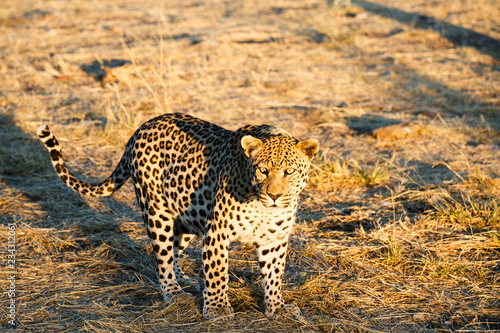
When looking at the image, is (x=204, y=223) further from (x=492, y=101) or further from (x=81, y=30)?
(x=81, y=30)

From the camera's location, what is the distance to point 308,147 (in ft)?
13.0

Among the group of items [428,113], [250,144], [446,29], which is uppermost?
[250,144]

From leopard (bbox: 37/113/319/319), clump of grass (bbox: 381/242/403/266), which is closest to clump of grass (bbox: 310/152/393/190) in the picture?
clump of grass (bbox: 381/242/403/266)

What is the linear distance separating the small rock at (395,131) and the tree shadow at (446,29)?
17.7ft

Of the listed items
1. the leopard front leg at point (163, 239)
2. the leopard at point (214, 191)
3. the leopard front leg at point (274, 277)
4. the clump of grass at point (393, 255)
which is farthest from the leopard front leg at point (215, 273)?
the clump of grass at point (393, 255)

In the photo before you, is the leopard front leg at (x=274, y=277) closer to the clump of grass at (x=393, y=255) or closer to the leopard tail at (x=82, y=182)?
the clump of grass at (x=393, y=255)

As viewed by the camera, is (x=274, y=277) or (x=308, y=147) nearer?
(x=308, y=147)

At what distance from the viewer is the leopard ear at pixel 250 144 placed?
3811 mm

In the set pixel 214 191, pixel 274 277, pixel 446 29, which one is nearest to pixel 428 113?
pixel 446 29

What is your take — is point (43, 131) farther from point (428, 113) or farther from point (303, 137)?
point (428, 113)

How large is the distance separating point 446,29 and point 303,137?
8.36m

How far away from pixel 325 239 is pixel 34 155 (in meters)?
4.46

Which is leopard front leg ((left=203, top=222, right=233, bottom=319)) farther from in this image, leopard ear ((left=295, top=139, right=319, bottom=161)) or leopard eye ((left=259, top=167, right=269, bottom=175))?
leopard ear ((left=295, top=139, right=319, bottom=161))

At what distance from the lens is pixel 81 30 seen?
52.5ft
